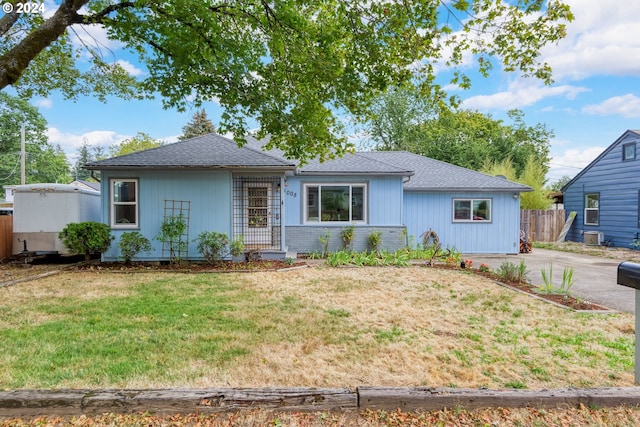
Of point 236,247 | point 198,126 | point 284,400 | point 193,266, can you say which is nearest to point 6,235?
point 193,266

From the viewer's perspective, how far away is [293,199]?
37.9ft

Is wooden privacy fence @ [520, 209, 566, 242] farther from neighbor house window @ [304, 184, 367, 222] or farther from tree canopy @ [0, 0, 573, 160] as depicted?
tree canopy @ [0, 0, 573, 160]

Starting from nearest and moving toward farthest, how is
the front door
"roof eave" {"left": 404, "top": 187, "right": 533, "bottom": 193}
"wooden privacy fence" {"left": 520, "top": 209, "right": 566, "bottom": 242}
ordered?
the front door < "roof eave" {"left": 404, "top": 187, "right": 533, "bottom": 193} < "wooden privacy fence" {"left": 520, "top": 209, "right": 566, "bottom": 242}

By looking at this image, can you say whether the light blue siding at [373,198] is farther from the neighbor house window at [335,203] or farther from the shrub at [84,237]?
the shrub at [84,237]

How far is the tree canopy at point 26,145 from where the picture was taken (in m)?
31.7

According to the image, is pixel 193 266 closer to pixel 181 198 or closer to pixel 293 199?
pixel 181 198

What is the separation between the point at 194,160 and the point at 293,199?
3554 millimetres

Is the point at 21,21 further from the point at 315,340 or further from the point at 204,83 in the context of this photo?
the point at 315,340

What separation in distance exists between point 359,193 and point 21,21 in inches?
416

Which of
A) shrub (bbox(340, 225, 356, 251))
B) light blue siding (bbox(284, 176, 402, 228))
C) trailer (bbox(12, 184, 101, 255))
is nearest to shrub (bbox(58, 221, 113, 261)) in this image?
trailer (bbox(12, 184, 101, 255))

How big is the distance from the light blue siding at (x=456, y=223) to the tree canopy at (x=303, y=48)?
6.34 metres

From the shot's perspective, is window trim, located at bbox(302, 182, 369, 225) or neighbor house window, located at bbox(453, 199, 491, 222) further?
neighbor house window, located at bbox(453, 199, 491, 222)

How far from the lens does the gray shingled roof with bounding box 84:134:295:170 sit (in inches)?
362

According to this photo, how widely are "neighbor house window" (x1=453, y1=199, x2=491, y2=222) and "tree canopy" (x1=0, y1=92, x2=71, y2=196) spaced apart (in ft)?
128
